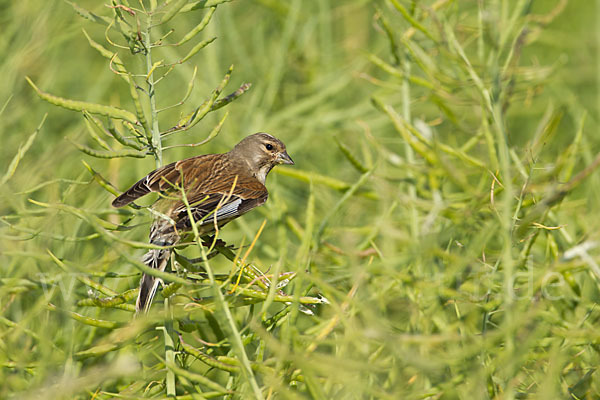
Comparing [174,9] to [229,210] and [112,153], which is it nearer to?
[112,153]

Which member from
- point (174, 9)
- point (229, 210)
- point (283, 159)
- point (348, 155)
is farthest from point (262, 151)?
point (174, 9)

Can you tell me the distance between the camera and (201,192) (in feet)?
11.6

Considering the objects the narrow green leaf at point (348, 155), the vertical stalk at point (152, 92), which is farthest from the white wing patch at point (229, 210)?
the vertical stalk at point (152, 92)

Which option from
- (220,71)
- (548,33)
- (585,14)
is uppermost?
(220,71)

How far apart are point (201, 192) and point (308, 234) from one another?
761 millimetres

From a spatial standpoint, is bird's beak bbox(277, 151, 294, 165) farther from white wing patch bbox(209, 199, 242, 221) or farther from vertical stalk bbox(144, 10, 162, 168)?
vertical stalk bbox(144, 10, 162, 168)

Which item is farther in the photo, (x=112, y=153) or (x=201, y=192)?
(x=201, y=192)

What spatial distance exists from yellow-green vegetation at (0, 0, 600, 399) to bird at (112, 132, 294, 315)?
9 centimetres

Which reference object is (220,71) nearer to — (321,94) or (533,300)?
(321,94)

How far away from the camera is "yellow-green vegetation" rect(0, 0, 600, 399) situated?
2.36 m

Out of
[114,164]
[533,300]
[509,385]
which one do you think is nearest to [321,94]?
[114,164]

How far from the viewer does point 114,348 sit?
2789mm

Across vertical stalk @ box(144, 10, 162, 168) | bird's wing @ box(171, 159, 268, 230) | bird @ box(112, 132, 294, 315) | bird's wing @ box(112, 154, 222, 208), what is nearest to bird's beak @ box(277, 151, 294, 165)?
bird @ box(112, 132, 294, 315)

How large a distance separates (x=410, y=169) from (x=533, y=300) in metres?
1.42
